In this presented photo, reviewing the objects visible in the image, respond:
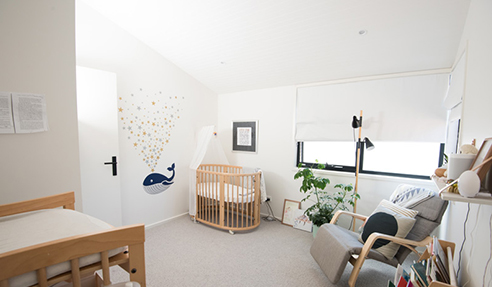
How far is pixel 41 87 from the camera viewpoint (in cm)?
143

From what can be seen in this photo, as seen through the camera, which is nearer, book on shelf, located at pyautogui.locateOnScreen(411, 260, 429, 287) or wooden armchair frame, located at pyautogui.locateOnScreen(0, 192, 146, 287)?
wooden armchair frame, located at pyautogui.locateOnScreen(0, 192, 146, 287)

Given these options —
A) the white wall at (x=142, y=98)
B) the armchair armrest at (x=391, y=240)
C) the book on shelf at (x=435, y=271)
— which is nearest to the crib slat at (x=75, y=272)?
the book on shelf at (x=435, y=271)

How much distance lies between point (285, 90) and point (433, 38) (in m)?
1.80

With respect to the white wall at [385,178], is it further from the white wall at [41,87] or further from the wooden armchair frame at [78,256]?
the white wall at [41,87]

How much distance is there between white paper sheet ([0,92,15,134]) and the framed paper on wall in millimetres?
3160

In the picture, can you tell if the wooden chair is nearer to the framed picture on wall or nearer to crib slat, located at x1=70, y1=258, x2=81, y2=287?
crib slat, located at x1=70, y1=258, x2=81, y2=287

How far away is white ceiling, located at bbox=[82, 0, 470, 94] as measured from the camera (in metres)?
1.87

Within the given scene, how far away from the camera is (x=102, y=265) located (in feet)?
3.02

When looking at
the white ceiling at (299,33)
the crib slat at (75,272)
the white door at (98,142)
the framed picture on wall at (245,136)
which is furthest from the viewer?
the framed picture on wall at (245,136)

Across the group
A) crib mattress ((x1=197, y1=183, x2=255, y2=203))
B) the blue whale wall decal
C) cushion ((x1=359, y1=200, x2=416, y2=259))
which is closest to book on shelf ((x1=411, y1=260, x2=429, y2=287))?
cushion ((x1=359, y1=200, x2=416, y2=259))

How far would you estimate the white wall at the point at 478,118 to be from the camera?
0.92 meters

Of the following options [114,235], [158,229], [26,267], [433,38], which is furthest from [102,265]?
[433,38]

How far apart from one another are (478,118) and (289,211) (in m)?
2.57

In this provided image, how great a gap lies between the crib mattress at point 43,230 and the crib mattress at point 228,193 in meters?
2.00
